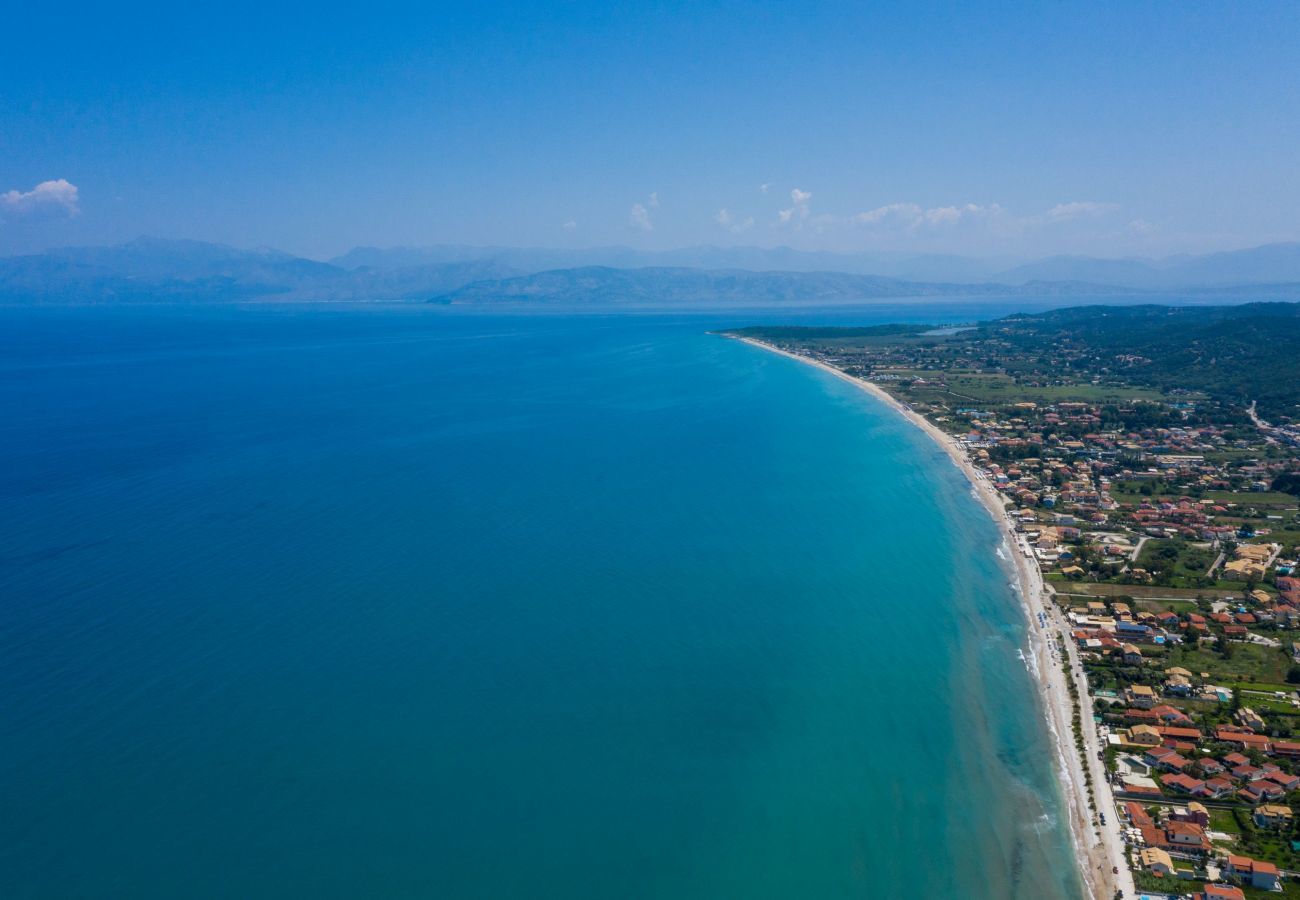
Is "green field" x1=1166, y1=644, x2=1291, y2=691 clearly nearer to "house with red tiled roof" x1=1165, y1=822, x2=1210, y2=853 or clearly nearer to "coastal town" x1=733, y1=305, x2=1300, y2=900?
"coastal town" x1=733, y1=305, x2=1300, y2=900

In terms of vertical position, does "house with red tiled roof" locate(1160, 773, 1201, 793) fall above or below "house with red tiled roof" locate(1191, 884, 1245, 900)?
above

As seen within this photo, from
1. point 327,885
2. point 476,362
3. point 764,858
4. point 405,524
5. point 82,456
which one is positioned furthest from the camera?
point 476,362

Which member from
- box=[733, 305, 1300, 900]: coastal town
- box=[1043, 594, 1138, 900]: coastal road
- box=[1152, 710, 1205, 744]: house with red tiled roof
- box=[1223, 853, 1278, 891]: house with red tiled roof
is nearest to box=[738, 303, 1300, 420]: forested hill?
box=[733, 305, 1300, 900]: coastal town

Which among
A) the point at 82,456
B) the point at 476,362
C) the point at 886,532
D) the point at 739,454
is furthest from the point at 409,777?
the point at 476,362

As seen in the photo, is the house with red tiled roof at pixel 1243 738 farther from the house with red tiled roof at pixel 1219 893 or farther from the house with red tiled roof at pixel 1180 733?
the house with red tiled roof at pixel 1219 893

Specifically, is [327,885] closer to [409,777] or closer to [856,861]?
[409,777]

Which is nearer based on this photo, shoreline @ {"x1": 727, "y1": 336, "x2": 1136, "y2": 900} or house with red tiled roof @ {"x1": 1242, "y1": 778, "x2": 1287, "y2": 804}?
shoreline @ {"x1": 727, "y1": 336, "x2": 1136, "y2": 900}
